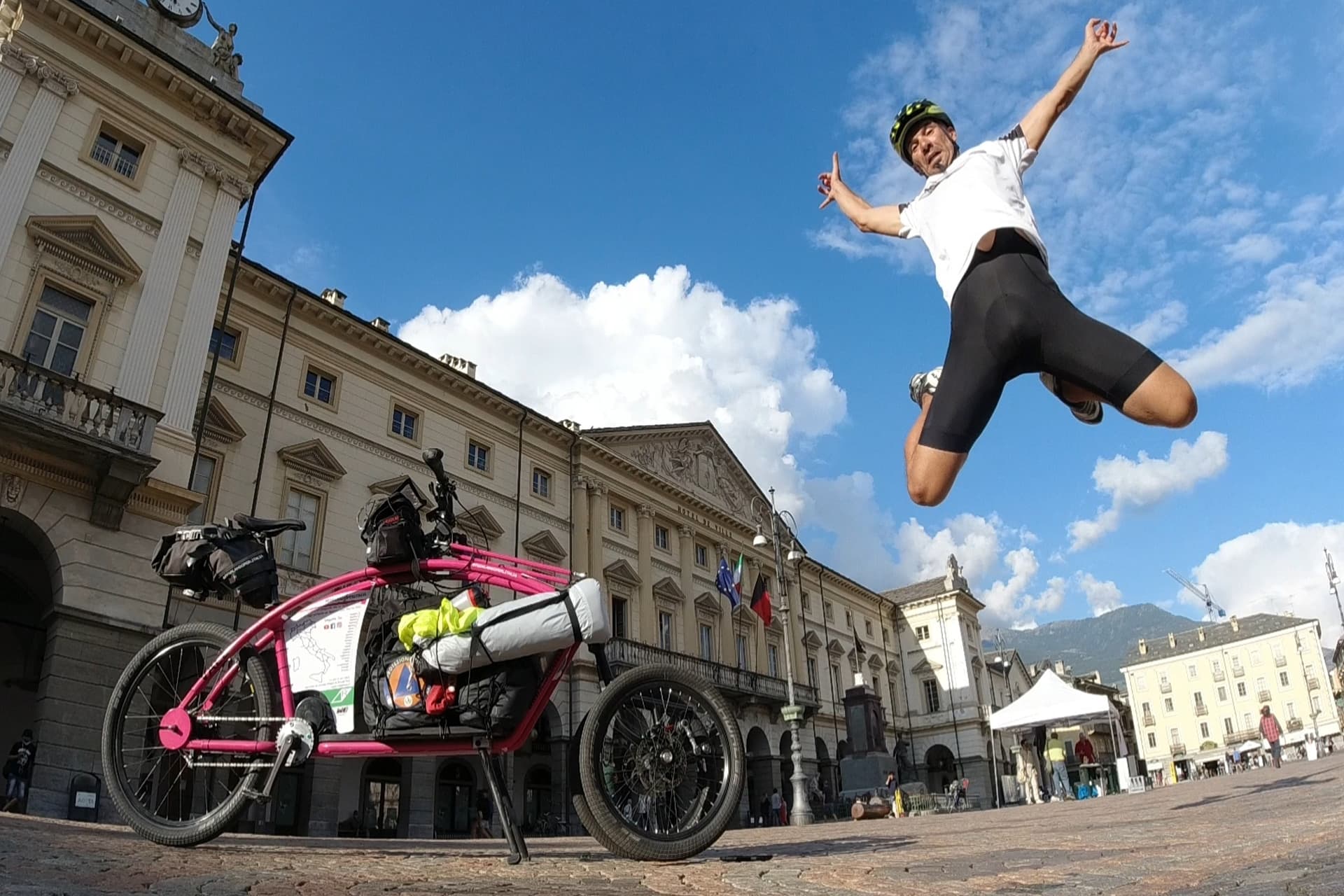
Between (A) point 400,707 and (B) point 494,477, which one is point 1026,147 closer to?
(A) point 400,707

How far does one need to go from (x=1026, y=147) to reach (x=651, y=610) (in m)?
28.3

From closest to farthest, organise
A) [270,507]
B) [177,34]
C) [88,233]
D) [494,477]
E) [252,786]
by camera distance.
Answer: [252,786] < [88,233] < [177,34] < [270,507] < [494,477]

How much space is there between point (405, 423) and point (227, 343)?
561 cm

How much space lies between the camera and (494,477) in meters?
26.5

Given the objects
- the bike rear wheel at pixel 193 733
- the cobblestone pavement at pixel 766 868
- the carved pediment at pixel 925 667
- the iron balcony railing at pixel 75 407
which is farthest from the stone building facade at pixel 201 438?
the carved pediment at pixel 925 667

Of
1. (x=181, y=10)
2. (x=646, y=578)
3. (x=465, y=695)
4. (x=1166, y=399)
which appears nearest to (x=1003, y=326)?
(x=1166, y=399)

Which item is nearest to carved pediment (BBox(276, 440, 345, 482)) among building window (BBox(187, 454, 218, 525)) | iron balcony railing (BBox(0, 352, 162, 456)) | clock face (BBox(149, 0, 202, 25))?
building window (BBox(187, 454, 218, 525))

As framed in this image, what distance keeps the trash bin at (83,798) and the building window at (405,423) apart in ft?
41.8

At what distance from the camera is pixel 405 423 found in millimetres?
24578

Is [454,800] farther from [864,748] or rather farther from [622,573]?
[864,748]

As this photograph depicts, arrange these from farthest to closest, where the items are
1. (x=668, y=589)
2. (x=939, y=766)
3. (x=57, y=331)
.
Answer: (x=939, y=766) < (x=668, y=589) < (x=57, y=331)

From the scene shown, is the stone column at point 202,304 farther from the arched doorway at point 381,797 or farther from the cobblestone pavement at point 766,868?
the cobblestone pavement at point 766,868

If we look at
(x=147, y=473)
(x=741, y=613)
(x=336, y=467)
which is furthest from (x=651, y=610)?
(x=147, y=473)

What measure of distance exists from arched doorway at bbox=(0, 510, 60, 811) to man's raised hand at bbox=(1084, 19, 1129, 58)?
1775 centimetres
